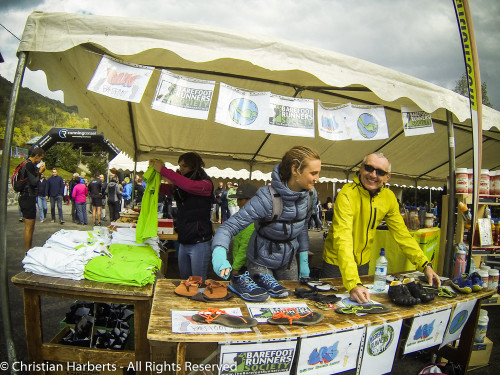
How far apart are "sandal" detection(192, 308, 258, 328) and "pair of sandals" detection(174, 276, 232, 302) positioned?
9.0 inches

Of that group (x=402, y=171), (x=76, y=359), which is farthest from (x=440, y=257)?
(x=402, y=171)

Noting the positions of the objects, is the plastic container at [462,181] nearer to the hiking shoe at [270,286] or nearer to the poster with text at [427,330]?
the poster with text at [427,330]

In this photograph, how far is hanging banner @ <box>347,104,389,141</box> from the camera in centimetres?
300

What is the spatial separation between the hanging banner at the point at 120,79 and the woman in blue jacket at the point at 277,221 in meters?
1.14

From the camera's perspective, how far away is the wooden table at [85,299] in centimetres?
209

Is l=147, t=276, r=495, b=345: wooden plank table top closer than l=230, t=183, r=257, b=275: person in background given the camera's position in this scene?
Yes

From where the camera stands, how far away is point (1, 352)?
2.66 metres

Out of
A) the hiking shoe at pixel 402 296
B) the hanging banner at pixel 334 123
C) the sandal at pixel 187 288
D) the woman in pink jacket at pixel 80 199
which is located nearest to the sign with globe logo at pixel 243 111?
the hanging banner at pixel 334 123

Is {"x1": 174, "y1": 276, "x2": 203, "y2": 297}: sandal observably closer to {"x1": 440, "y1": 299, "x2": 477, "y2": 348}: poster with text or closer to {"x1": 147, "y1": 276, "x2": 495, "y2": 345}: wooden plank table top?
{"x1": 147, "y1": 276, "x2": 495, "y2": 345}: wooden plank table top

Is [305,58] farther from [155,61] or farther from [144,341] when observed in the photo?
[144,341]

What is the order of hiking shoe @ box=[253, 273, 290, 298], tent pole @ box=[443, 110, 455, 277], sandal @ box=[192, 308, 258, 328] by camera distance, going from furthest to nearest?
tent pole @ box=[443, 110, 455, 277] → hiking shoe @ box=[253, 273, 290, 298] → sandal @ box=[192, 308, 258, 328]

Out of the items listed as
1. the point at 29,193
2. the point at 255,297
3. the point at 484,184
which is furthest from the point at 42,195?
the point at 484,184

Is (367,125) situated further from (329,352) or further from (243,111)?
(329,352)

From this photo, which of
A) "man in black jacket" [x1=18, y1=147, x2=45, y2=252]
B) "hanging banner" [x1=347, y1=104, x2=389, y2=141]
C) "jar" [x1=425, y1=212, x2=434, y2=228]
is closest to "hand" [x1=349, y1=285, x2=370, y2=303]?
"hanging banner" [x1=347, y1=104, x2=389, y2=141]
